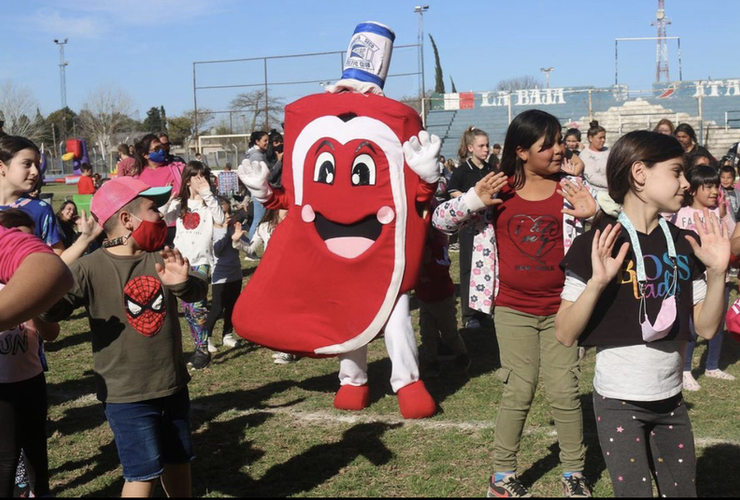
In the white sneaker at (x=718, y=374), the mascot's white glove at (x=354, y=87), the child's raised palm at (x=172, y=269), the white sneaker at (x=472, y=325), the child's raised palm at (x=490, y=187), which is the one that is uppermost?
the mascot's white glove at (x=354, y=87)

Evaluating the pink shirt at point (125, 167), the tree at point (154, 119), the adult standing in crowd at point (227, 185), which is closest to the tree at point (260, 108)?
the adult standing in crowd at point (227, 185)

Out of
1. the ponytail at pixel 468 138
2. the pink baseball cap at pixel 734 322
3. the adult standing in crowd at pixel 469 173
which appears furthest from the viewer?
the ponytail at pixel 468 138

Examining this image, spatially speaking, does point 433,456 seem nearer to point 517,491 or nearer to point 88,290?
point 517,491

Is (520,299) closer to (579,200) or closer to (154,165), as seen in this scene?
(579,200)

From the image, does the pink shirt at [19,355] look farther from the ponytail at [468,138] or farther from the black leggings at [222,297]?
the ponytail at [468,138]

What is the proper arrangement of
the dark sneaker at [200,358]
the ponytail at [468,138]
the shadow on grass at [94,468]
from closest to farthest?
the shadow on grass at [94,468], the dark sneaker at [200,358], the ponytail at [468,138]

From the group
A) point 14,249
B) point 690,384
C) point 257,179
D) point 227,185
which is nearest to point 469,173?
point 257,179

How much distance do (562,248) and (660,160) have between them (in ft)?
3.67

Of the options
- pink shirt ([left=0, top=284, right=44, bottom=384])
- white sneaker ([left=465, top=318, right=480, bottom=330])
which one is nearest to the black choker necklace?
pink shirt ([left=0, top=284, right=44, bottom=384])

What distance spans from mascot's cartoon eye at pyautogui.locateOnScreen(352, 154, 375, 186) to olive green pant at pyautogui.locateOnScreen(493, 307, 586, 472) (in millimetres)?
1692

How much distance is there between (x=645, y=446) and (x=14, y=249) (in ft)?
7.84

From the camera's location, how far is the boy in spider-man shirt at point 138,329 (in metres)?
3.43

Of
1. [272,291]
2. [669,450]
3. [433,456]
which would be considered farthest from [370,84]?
[669,450]

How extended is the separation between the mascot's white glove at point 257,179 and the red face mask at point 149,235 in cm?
217
